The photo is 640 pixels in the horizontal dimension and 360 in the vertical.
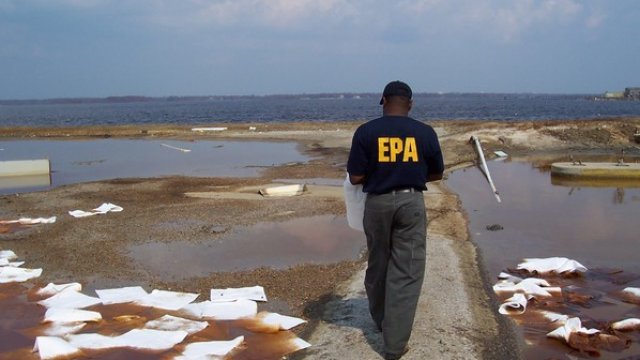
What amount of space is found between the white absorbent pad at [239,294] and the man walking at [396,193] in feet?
7.93

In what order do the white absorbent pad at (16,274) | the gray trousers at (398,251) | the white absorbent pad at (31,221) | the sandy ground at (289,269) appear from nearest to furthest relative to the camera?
the gray trousers at (398,251) < the sandy ground at (289,269) < the white absorbent pad at (16,274) < the white absorbent pad at (31,221)

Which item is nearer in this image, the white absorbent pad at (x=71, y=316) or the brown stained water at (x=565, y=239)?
the white absorbent pad at (x=71, y=316)

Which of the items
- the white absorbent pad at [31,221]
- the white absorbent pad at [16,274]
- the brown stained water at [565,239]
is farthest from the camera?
the white absorbent pad at [31,221]

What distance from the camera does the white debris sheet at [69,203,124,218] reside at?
41.0 feet

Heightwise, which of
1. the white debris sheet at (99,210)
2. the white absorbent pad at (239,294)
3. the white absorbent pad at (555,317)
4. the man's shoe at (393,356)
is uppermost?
the man's shoe at (393,356)

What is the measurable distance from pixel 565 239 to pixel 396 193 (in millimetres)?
6834

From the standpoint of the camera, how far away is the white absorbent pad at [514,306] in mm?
6496

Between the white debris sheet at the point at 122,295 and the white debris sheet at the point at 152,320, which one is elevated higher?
the white debris sheet at the point at 152,320

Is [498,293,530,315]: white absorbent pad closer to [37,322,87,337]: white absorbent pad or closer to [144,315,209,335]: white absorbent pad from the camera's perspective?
[144,315,209,335]: white absorbent pad

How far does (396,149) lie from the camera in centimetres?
454

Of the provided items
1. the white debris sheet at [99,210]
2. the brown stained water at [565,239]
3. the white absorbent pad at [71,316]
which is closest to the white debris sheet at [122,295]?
the white absorbent pad at [71,316]

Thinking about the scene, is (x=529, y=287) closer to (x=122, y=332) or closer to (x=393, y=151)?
(x=393, y=151)

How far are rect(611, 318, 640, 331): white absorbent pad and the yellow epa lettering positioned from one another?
3109mm

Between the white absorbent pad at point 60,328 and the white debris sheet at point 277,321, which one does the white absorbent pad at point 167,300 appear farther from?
the white debris sheet at point 277,321
